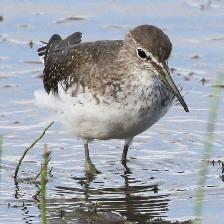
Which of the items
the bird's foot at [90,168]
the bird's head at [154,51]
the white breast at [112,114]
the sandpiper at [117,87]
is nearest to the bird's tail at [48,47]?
the sandpiper at [117,87]

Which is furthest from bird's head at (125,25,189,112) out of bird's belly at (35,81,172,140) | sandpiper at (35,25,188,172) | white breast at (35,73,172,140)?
bird's belly at (35,81,172,140)

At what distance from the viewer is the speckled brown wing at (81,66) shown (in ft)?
34.6

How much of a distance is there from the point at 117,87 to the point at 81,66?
71 centimetres

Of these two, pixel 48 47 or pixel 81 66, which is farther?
pixel 48 47

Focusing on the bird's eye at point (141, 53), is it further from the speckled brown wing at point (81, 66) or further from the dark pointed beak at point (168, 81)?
the speckled brown wing at point (81, 66)

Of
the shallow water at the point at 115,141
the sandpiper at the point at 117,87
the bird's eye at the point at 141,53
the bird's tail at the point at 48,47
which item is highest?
the bird's eye at the point at 141,53

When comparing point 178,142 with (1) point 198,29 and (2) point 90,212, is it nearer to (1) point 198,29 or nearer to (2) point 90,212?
(2) point 90,212

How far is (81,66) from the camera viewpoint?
427 inches

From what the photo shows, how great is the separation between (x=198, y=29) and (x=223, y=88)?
222cm

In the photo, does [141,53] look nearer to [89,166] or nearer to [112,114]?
[112,114]

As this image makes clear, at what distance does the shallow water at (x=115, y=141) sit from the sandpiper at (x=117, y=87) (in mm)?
605

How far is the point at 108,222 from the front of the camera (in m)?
9.33

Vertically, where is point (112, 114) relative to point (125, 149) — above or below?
above

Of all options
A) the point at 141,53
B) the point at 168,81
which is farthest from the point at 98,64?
the point at 168,81
